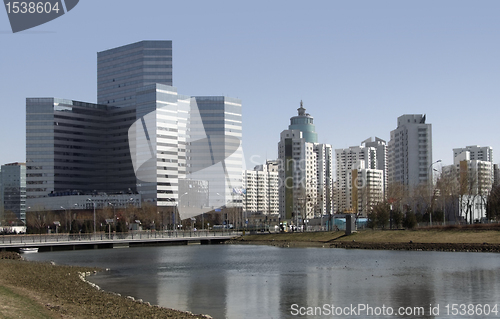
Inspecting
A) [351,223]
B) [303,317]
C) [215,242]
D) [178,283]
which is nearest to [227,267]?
[178,283]

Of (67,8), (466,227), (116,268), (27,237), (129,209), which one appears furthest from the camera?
(129,209)

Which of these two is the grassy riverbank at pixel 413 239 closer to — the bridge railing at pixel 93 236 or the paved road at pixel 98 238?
the paved road at pixel 98 238

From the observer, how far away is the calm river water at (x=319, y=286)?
3102cm

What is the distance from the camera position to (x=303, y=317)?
94.5 ft

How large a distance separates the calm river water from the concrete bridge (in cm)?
4112

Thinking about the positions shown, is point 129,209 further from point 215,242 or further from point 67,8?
point 67,8

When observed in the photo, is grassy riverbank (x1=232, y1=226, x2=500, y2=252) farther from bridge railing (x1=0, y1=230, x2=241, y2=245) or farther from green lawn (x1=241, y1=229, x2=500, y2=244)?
bridge railing (x1=0, y1=230, x2=241, y2=245)

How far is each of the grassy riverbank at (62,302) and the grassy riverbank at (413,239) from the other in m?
50.3

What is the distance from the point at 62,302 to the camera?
1203 inches

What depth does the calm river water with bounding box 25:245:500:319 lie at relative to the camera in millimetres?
31016

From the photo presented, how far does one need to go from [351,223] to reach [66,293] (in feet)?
228

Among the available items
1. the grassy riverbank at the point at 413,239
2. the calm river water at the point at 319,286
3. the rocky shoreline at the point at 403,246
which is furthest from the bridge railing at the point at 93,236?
the calm river water at the point at 319,286

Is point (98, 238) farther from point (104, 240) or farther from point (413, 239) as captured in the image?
point (413, 239)

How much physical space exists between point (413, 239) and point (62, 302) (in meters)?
63.5
